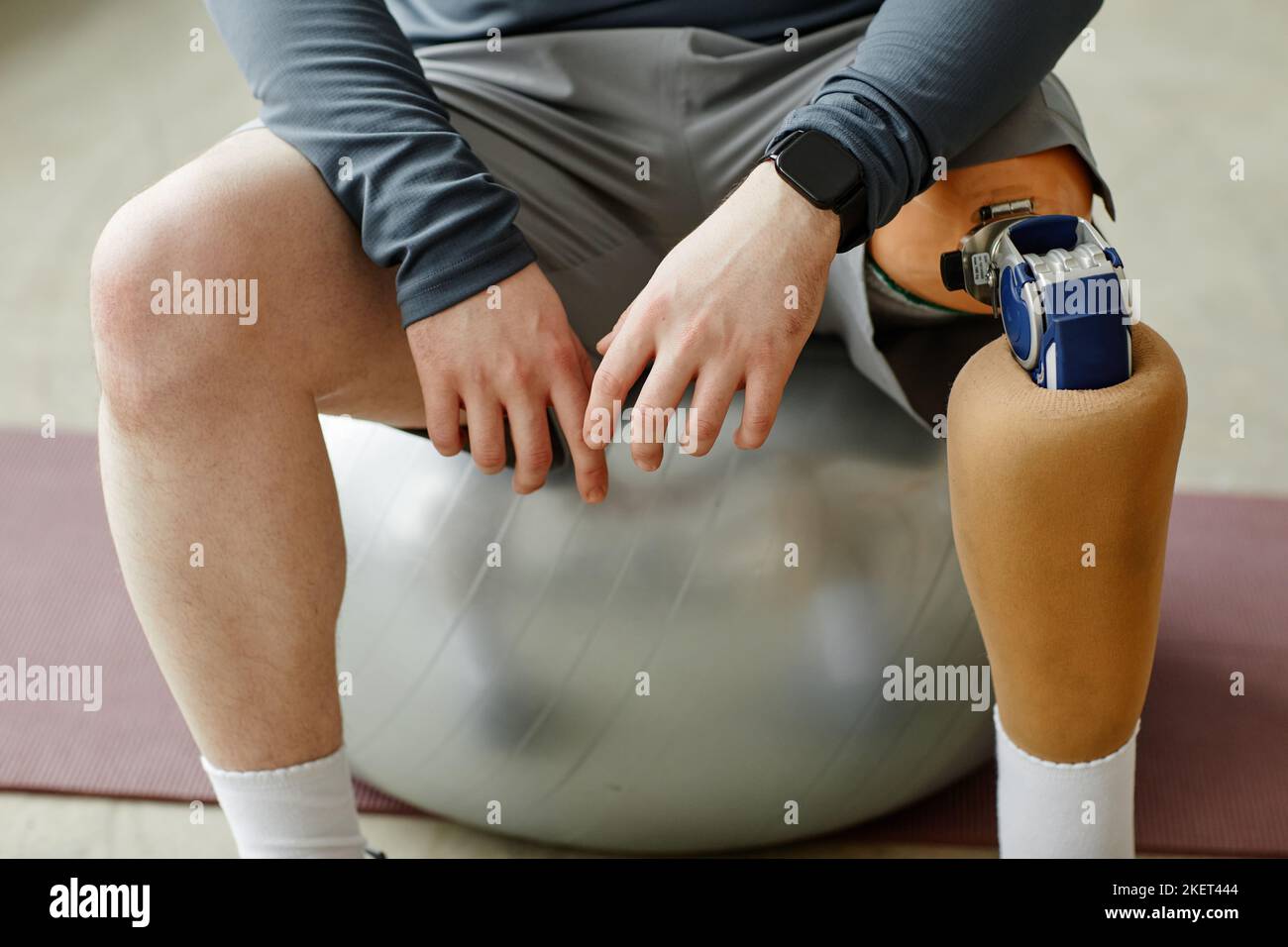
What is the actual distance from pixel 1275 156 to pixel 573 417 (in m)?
1.75

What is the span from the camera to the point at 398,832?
1130 millimetres

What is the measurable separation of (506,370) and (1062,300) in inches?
11.6

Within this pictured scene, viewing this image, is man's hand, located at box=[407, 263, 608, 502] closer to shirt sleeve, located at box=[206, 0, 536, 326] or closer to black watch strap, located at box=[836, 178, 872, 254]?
shirt sleeve, located at box=[206, 0, 536, 326]

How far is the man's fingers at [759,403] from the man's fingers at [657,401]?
3cm

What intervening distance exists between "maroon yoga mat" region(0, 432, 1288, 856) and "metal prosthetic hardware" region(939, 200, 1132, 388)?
0.50m

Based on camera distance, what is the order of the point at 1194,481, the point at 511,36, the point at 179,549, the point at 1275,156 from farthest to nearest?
the point at 1275,156 → the point at 1194,481 → the point at 511,36 → the point at 179,549

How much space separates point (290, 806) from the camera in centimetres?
82

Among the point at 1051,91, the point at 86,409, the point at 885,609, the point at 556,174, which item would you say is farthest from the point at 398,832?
the point at 86,409

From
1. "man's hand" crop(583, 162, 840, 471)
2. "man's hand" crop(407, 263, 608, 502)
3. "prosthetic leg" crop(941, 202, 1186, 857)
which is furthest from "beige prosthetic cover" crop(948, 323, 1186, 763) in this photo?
"man's hand" crop(407, 263, 608, 502)

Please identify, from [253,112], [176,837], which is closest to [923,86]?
[176,837]

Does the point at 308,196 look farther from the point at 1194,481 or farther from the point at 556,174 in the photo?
the point at 1194,481

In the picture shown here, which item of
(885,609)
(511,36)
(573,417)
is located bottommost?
(885,609)

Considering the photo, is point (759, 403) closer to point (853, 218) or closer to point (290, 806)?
point (853, 218)

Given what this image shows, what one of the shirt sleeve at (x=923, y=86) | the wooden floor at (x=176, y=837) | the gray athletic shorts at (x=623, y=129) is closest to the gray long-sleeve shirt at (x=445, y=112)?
the shirt sleeve at (x=923, y=86)
